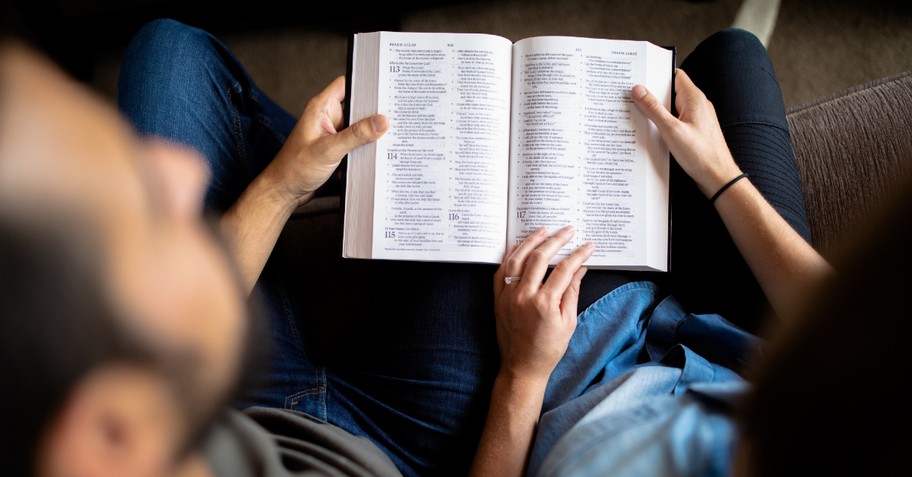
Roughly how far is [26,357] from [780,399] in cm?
40

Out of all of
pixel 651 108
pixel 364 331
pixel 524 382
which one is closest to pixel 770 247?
pixel 651 108

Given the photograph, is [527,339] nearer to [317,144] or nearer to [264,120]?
[317,144]

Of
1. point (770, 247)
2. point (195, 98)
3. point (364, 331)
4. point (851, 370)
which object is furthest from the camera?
point (364, 331)

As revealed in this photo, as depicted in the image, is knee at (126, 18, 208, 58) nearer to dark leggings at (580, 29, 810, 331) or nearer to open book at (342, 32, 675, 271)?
open book at (342, 32, 675, 271)

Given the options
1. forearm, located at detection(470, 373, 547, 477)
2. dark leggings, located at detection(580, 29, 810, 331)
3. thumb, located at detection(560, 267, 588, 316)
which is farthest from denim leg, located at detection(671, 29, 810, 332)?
forearm, located at detection(470, 373, 547, 477)

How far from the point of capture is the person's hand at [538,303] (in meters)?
0.73

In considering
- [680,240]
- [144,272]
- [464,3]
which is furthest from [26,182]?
[464,3]

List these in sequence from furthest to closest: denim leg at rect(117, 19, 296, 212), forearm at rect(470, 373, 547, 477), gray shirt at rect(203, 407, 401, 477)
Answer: denim leg at rect(117, 19, 296, 212)
forearm at rect(470, 373, 547, 477)
gray shirt at rect(203, 407, 401, 477)

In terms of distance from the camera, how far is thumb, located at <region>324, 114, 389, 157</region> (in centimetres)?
77

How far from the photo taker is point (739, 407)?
38 cm

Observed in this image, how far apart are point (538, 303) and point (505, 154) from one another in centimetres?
20

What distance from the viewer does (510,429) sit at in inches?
28.0

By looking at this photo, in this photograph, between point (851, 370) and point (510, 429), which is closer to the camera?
point (851, 370)

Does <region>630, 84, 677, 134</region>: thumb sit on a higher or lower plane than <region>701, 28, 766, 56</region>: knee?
lower
